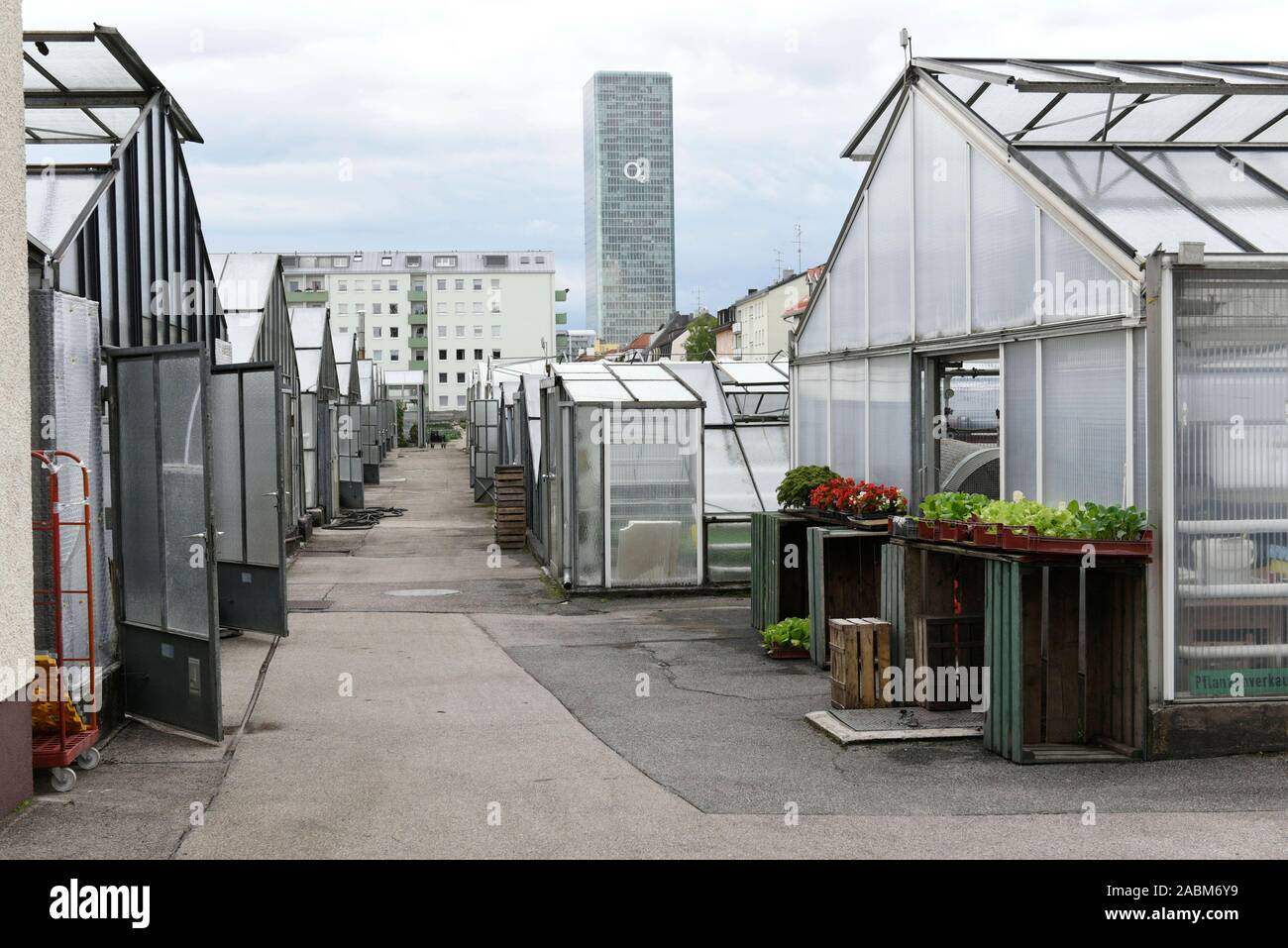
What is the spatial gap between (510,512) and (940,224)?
15.0 meters

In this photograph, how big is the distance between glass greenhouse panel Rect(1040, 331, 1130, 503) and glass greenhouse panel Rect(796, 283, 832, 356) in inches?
197

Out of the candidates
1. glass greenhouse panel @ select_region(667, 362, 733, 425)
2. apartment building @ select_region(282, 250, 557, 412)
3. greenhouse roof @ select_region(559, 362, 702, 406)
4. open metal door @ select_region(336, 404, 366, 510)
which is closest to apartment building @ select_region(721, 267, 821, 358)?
apartment building @ select_region(282, 250, 557, 412)

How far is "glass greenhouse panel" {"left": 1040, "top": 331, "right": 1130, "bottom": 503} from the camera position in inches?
337

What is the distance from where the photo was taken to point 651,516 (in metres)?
17.7

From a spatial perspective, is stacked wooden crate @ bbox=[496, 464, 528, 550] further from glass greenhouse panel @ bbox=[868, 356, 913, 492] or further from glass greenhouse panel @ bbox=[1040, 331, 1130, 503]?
glass greenhouse panel @ bbox=[1040, 331, 1130, 503]

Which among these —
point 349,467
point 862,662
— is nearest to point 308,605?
point 862,662

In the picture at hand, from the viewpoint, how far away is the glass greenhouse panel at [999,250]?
31.8 ft

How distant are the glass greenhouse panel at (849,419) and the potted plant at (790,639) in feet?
5.71

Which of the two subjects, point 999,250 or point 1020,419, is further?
point 999,250

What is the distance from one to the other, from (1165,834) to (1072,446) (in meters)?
3.07

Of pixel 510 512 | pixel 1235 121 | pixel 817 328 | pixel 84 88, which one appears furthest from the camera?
pixel 510 512

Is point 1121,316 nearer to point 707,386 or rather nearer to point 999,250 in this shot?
point 999,250

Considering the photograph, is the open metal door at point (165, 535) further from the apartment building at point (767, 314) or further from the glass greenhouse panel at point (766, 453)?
the apartment building at point (767, 314)
